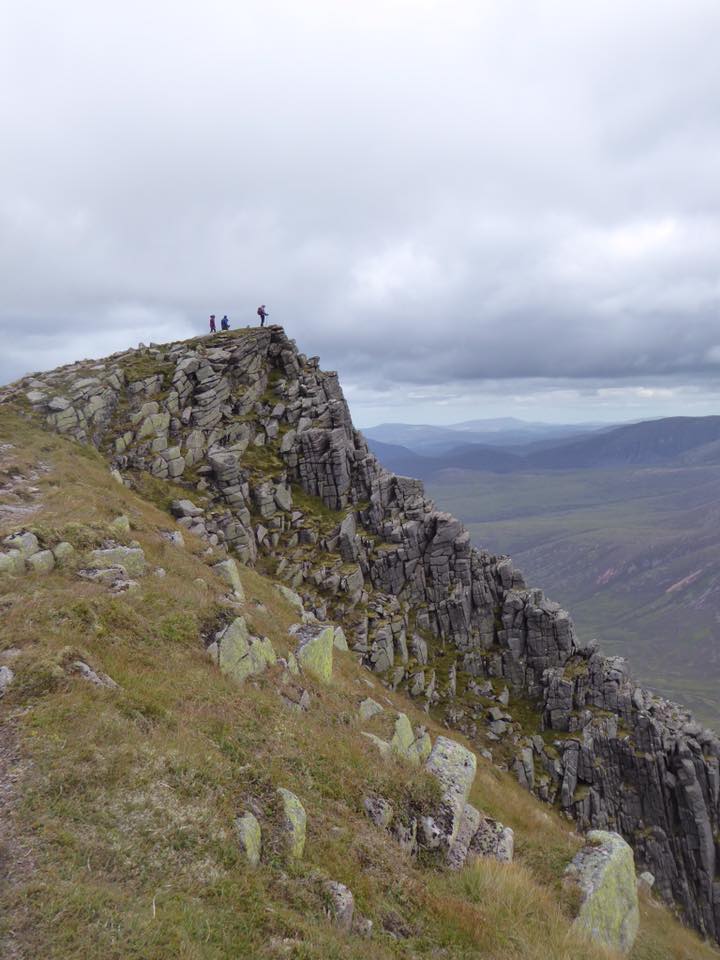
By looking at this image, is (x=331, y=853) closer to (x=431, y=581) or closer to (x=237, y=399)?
(x=431, y=581)

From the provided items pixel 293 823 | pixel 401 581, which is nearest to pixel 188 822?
pixel 293 823

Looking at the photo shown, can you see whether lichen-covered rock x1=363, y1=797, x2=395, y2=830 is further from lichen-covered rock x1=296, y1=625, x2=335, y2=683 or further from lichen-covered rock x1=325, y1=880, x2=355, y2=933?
lichen-covered rock x1=296, y1=625, x2=335, y2=683

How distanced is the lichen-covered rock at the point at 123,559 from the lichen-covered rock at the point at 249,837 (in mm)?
13603

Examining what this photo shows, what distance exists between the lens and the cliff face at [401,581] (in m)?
50.8

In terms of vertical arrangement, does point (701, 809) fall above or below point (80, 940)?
below

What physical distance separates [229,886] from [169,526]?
94.2 ft

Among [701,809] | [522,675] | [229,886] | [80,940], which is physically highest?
[80,940]

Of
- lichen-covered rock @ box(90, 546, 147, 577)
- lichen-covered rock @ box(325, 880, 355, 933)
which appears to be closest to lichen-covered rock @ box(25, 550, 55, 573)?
lichen-covered rock @ box(90, 546, 147, 577)

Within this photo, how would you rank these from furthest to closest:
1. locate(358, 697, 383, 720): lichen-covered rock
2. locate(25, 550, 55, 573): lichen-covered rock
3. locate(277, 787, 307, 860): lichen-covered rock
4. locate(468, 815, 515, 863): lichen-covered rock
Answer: locate(358, 697, 383, 720): lichen-covered rock < locate(25, 550, 55, 573): lichen-covered rock < locate(468, 815, 515, 863): lichen-covered rock < locate(277, 787, 307, 860): lichen-covered rock

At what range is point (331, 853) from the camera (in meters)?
12.4

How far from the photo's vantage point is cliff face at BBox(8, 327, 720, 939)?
5078 centimetres

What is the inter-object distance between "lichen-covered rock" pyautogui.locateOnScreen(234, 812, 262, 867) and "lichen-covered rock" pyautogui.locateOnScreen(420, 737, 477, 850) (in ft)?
17.5

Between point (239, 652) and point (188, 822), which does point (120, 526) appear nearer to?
point (239, 652)

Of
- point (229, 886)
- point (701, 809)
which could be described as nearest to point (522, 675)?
point (701, 809)
